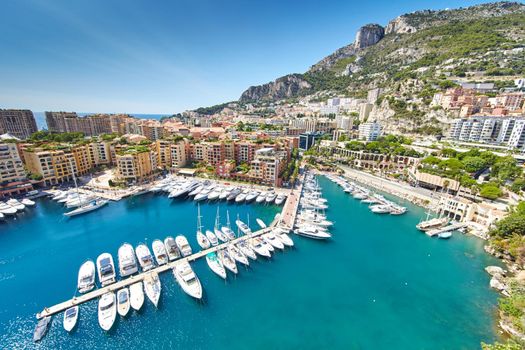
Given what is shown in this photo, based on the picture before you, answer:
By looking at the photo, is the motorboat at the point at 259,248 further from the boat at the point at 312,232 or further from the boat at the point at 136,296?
the boat at the point at 136,296

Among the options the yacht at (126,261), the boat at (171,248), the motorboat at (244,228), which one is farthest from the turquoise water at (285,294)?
the motorboat at (244,228)

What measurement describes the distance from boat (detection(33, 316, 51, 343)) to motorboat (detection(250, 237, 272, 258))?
2156 centimetres

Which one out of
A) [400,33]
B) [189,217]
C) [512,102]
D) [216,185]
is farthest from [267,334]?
[400,33]

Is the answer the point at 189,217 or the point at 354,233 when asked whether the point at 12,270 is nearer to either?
the point at 189,217

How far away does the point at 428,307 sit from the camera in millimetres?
23609

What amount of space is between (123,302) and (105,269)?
225 inches

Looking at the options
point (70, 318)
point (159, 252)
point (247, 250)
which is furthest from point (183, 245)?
point (70, 318)

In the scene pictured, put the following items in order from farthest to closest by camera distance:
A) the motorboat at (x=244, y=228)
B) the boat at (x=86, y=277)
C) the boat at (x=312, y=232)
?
1. the boat at (x=312, y=232)
2. the motorboat at (x=244, y=228)
3. the boat at (x=86, y=277)

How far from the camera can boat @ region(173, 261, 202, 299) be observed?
22867 millimetres

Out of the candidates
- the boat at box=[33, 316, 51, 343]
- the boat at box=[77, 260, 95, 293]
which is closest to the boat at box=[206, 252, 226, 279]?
the boat at box=[77, 260, 95, 293]

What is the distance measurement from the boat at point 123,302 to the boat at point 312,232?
24.0 meters

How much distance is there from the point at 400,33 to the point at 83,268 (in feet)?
820

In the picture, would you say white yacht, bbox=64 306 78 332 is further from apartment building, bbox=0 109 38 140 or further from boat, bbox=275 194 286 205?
apartment building, bbox=0 109 38 140

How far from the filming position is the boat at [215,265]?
2570cm
